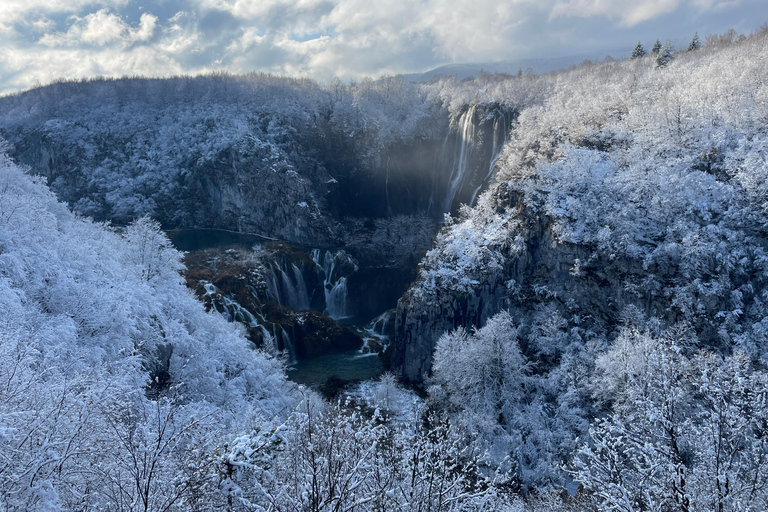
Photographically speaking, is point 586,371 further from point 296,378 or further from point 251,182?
point 251,182

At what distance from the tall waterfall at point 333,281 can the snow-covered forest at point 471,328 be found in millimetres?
1234

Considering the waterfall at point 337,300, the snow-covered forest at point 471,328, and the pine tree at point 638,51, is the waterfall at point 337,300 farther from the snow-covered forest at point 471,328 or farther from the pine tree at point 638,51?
the pine tree at point 638,51

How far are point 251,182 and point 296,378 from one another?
4734cm

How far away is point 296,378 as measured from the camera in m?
41.9

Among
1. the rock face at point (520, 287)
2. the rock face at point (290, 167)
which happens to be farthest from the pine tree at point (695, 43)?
the rock face at point (520, 287)

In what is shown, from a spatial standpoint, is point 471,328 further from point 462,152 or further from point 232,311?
point 462,152

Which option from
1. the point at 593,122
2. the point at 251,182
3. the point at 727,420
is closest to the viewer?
the point at 727,420

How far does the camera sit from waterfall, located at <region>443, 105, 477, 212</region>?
70.2 metres

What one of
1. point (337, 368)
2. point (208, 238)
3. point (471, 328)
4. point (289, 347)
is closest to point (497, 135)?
point (471, 328)

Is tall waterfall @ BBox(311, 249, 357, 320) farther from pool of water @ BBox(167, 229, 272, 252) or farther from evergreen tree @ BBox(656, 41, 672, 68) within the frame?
evergreen tree @ BBox(656, 41, 672, 68)

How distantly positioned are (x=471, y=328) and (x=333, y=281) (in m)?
30.1

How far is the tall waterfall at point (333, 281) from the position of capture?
202ft

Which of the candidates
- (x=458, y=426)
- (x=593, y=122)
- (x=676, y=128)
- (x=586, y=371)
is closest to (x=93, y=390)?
(x=458, y=426)

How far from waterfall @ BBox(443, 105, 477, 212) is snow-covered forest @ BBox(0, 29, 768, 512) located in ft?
1.97
